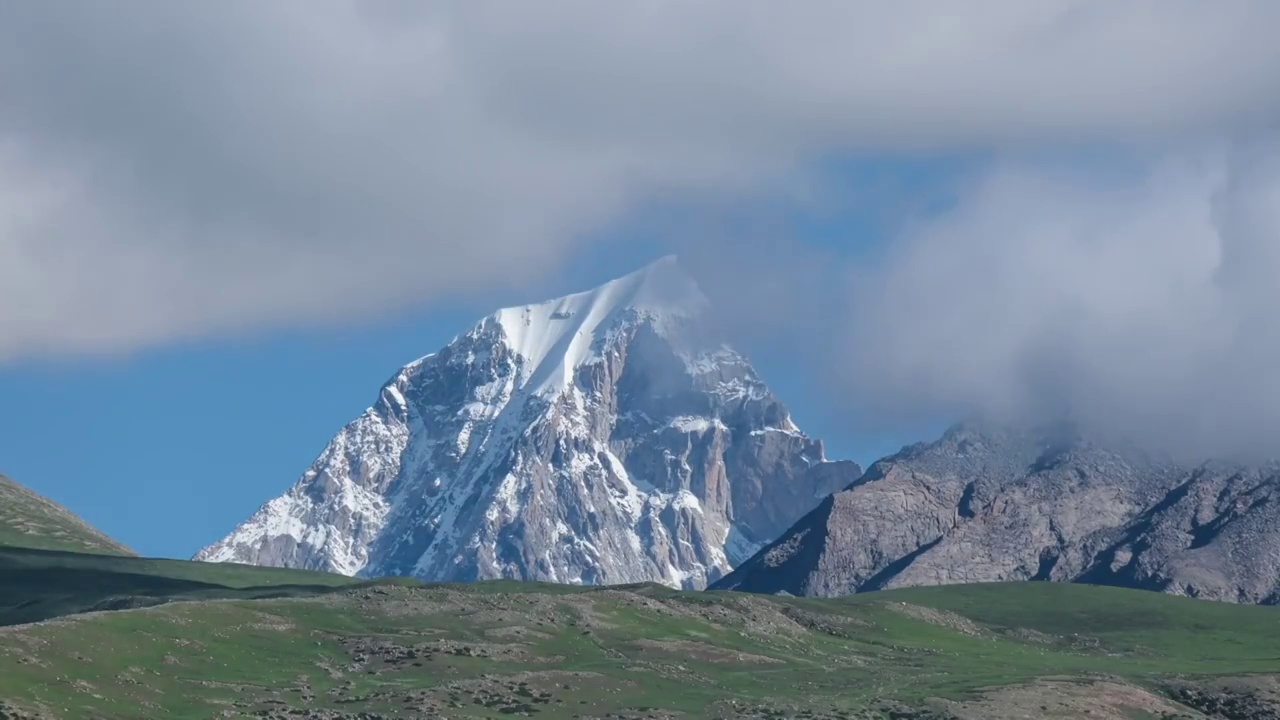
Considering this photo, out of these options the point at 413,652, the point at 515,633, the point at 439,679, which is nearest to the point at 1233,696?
the point at 515,633

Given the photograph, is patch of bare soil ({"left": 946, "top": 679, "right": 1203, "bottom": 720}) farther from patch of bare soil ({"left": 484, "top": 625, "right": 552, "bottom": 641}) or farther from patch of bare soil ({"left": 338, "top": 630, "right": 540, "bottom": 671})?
patch of bare soil ({"left": 484, "top": 625, "right": 552, "bottom": 641})

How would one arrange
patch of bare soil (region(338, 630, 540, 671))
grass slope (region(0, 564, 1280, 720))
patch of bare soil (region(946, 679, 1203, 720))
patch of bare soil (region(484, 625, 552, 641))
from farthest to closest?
patch of bare soil (region(484, 625, 552, 641)), patch of bare soil (region(946, 679, 1203, 720)), patch of bare soil (region(338, 630, 540, 671)), grass slope (region(0, 564, 1280, 720))

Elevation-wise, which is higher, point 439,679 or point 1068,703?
point 1068,703

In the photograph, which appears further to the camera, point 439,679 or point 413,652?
point 413,652

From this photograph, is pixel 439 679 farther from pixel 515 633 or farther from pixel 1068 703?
pixel 1068 703

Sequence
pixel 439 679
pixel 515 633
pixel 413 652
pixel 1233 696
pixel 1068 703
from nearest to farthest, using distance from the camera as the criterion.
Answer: pixel 439 679
pixel 413 652
pixel 1068 703
pixel 1233 696
pixel 515 633

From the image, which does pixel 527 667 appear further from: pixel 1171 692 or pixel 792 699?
pixel 1171 692

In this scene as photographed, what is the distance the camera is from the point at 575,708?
160500 mm

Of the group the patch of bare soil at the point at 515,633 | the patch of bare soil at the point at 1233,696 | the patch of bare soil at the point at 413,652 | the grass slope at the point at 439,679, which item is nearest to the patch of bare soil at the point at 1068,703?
the grass slope at the point at 439,679

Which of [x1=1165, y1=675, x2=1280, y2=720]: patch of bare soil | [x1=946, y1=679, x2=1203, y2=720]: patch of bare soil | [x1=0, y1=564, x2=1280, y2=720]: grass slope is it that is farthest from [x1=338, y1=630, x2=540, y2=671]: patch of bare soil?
[x1=1165, y1=675, x2=1280, y2=720]: patch of bare soil

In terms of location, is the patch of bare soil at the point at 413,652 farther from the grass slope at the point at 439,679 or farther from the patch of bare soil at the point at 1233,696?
the patch of bare soil at the point at 1233,696

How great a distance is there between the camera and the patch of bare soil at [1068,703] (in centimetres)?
17362

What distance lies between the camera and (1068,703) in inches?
7057

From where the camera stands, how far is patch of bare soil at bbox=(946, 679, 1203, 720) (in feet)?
570
